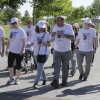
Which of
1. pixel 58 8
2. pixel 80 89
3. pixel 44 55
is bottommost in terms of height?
pixel 80 89

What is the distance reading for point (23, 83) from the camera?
8.77 m

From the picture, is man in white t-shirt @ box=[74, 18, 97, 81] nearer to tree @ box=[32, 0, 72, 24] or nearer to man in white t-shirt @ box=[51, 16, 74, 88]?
man in white t-shirt @ box=[51, 16, 74, 88]

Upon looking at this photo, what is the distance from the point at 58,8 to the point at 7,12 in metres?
15.9

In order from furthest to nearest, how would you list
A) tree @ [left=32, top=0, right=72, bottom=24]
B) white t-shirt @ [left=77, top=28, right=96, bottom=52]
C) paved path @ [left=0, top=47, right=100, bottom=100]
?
1. tree @ [left=32, top=0, right=72, bottom=24]
2. white t-shirt @ [left=77, top=28, right=96, bottom=52]
3. paved path @ [left=0, top=47, right=100, bottom=100]

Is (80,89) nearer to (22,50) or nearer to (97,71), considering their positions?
(22,50)

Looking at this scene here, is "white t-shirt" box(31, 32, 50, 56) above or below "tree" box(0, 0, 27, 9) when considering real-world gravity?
below

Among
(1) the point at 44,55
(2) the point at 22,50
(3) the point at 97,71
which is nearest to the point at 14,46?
(2) the point at 22,50

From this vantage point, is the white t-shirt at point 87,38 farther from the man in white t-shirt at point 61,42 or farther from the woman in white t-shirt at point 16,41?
the woman in white t-shirt at point 16,41

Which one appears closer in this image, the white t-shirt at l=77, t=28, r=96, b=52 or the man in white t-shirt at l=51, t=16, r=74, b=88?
the man in white t-shirt at l=51, t=16, r=74, b=88

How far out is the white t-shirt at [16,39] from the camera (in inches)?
328

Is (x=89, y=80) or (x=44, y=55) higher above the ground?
(x=44, y=55)

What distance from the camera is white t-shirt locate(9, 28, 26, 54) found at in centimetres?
834

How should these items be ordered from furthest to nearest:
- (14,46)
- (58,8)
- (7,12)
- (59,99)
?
(7,12) < (58,8) < (14,46) < (59,99)

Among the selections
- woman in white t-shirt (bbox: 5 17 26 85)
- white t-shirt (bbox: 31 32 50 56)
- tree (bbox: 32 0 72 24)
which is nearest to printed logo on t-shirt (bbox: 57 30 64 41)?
white t-shirt (bbox: 31 32 50 56)
